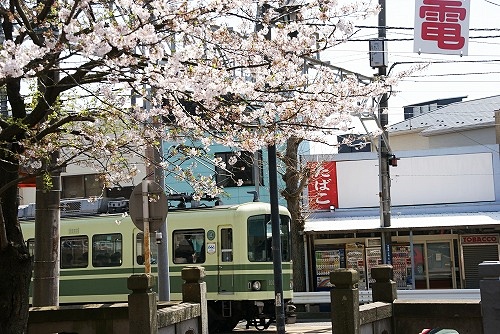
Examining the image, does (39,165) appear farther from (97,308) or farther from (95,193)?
(95,193)

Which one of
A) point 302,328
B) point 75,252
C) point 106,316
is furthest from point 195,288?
point 75,252

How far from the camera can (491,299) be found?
27.0 feet

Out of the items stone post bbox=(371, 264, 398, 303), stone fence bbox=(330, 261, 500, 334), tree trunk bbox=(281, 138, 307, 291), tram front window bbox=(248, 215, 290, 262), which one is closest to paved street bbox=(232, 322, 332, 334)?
tram front window bbox=(248, 215, 290, 262)

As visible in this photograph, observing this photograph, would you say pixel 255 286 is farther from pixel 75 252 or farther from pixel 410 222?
pixel 410 222

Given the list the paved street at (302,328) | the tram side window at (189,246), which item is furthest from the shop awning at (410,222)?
the tram side window at (189,246)

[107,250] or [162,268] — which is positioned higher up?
[107,250]

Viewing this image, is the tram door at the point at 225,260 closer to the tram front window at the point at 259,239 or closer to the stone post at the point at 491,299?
the tram front window at the point at 259,239

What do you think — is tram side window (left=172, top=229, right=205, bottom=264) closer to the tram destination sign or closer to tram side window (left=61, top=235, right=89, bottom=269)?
tram side window (left=61, top=235, right=89, bottom=269)

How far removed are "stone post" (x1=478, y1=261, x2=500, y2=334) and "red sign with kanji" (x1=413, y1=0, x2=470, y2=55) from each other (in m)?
10.1

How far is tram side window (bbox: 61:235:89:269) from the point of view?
21.8 metres

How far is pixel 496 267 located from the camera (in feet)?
27.6

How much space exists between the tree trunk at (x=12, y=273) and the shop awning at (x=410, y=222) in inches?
605

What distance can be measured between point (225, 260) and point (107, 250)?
331 centimetres

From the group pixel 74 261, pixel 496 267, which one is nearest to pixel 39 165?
pixel 496 267
